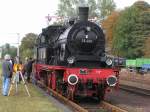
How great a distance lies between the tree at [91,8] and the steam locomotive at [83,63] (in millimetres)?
61570

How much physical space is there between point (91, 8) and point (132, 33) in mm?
12894

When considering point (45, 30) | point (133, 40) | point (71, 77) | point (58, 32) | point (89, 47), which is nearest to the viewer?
point (71, 77)

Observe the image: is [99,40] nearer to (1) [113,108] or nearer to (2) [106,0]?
(1) [113,108]

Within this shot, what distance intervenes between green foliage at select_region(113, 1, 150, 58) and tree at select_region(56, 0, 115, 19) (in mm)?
7762

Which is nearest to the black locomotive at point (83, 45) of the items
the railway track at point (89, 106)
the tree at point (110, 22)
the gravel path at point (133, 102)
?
the railway track at point (89, 106)

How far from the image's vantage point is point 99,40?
19891 millimetres

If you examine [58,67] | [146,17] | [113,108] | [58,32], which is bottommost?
[113,108]

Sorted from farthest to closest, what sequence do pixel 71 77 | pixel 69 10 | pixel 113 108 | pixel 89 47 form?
1. pixel 69 10
2. pixel 89 47
3. pixel 71 77
4. pixel 113 108

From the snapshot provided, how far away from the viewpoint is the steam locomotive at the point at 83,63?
18.4 metres

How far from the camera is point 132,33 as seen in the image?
253 ft

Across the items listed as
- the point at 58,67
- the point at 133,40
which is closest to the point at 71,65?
the point at 58,67

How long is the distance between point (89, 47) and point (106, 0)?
2770 inches

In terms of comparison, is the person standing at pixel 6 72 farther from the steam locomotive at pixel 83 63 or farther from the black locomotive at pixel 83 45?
the black locomotive at pixel 83 45

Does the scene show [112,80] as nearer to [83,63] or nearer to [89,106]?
[89,106]
